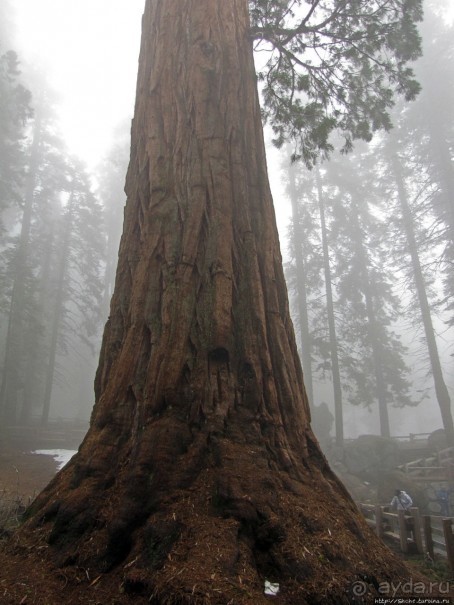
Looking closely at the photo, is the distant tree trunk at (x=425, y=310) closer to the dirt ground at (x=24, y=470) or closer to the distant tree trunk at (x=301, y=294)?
the distant tree trunk at (x=301, y=294)

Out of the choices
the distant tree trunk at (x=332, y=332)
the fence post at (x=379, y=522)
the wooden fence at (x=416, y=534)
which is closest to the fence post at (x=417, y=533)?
the wooden fence at (x=416, y=534)

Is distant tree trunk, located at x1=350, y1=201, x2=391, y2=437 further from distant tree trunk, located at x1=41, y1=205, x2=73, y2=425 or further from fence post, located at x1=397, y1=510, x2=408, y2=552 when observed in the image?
distant tree trunk, located at x1=41, y1=205, x2=73, y2=425

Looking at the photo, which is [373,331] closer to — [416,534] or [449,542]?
[416,534]

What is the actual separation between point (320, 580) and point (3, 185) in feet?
70.6

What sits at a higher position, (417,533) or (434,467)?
(434,467)

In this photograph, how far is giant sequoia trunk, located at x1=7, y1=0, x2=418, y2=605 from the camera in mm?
2248

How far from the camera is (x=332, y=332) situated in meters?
22.0

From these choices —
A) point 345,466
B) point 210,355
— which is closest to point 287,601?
point 210,355

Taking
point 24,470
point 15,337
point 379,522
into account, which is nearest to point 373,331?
point 379,522

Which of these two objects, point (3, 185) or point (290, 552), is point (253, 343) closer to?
point (290, 552)

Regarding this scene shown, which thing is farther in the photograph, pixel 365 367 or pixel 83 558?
pixel 365 367

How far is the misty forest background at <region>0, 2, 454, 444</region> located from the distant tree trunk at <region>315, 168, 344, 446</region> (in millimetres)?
69

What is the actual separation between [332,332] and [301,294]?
3.38 meters

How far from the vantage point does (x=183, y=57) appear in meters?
4.36
